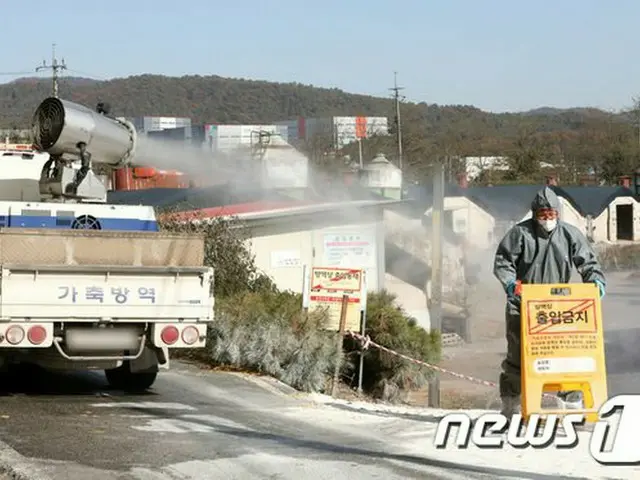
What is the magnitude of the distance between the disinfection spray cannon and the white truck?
69.3 inches

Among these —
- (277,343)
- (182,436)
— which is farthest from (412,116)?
(182,436)

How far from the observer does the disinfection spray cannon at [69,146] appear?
41.3ft

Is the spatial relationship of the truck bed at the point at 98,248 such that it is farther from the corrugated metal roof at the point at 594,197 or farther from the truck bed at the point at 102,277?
the corrugated metal roof at the point at 594,197

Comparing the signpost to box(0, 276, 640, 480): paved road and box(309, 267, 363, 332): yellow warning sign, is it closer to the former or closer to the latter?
box(309, 267, 363, 332): yellow warning sign

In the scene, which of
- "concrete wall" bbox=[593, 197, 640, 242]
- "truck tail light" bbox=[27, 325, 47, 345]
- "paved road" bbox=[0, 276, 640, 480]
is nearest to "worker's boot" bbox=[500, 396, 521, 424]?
"paved road" bbox=[0, 276, 640, 480]

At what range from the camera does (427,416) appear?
10.3 m

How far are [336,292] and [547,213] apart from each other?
658cm

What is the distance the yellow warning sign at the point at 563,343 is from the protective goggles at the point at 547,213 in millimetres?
599

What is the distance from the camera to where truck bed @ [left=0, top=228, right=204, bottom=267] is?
33.8 ft

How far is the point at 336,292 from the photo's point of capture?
49.2 ft

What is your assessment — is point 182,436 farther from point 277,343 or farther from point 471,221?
point 471,221

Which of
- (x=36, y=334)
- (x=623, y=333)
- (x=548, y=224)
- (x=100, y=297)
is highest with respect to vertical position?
(x=548, y=224)

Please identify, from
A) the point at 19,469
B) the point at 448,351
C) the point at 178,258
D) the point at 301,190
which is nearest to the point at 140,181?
the point at 301,190

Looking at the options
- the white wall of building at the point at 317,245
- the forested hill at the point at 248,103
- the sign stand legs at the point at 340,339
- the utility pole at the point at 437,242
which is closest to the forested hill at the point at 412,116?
the forested hill at the point at 248,103
